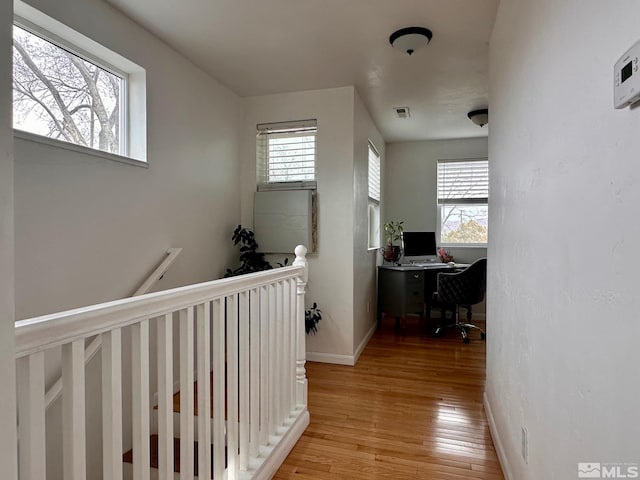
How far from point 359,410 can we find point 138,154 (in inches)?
88.6

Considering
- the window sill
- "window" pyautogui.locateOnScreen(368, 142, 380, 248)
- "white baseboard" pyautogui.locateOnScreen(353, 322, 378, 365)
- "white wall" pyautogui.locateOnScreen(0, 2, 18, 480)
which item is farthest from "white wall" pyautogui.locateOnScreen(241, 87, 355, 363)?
"white wall" pyautogui.locateOnScreen(0, 2, 18, 480)

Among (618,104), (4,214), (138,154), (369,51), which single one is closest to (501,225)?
(618,104)

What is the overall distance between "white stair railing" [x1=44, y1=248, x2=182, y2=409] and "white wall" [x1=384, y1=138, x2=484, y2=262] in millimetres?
3470

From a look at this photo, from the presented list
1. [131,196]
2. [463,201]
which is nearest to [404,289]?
[463,201]

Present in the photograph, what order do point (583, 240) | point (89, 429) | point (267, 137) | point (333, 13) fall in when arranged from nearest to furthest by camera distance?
point (583, 240) → point (89, 429) → point (333, 13) → point (267, 137)

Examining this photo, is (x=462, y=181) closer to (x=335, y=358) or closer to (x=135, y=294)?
(x=335, y=358)

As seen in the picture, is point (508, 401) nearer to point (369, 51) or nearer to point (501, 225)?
point (501, 225)

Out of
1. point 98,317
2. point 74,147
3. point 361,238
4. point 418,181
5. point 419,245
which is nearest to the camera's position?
point 98,317

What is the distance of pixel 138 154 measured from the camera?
95.3 inches

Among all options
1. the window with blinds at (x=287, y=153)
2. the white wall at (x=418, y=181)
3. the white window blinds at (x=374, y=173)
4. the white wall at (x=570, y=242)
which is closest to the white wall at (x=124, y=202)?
the window with blinds at (x=287, y=153)

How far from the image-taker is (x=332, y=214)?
3465 mm

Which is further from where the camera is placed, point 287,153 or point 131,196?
point 287,153

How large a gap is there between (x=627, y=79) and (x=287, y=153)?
310 centimetres

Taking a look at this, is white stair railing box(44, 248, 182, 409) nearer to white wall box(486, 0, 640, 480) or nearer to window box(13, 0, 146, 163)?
window box(13, 0, 146, 163)
